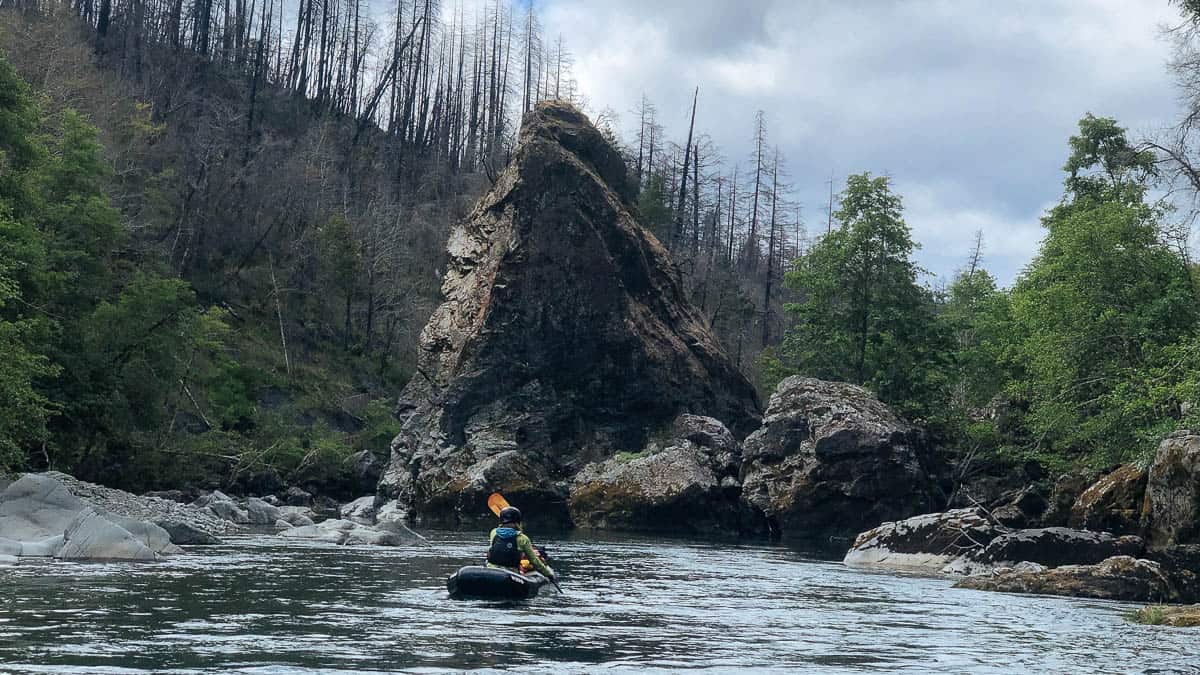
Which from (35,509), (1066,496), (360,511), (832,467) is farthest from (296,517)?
(1066,496)

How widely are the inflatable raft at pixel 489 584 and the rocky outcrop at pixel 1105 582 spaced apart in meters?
10.6

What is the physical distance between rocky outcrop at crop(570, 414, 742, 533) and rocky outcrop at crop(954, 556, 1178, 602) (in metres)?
17.9

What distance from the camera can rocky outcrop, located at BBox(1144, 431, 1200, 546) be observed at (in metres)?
21.5

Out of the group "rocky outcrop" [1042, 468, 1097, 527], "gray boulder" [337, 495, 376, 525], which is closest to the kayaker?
"rocky outcrop" [1042, 468, 1097, 527]

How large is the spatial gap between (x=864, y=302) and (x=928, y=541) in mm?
23752

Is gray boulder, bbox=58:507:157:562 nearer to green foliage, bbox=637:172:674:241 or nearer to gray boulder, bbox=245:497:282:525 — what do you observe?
gray boulder, bbox=245:497:282:525

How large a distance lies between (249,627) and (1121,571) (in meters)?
16.2

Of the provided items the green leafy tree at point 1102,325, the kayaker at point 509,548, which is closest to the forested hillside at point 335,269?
the green leafy tree at point 1102,325

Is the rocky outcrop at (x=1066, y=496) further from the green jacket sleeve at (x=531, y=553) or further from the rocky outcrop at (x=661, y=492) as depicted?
the green jacket sleeve at (x=531, y=553)

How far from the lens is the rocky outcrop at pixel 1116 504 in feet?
85.0

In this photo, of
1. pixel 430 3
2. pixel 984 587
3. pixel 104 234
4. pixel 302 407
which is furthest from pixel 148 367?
pixel 430 3

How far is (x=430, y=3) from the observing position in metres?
82.2

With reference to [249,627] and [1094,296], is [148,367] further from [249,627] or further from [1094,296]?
[1094,296]

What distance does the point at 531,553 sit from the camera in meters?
16.5
